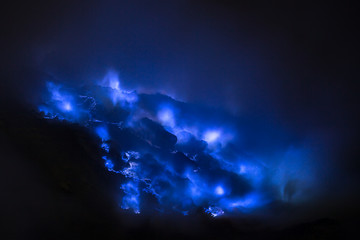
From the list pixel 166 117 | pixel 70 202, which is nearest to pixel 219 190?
pixel 166 117

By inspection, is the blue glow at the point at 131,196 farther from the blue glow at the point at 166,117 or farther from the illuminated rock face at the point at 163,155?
the blue glow at the point at 166,117

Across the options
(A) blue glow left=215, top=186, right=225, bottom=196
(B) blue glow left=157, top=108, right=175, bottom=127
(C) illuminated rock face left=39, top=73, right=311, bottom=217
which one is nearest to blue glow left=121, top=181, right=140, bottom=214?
(C) illuminated rock face left=39, top=73, right=311, bottom=217

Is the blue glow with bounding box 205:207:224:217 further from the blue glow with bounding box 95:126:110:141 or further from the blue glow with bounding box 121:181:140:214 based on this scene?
the blue glow with bounding box 95:126:110:141

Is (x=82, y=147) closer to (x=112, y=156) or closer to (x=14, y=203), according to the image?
(x=112, y=156)

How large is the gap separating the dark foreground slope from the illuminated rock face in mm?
2418

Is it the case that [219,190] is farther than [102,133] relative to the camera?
No

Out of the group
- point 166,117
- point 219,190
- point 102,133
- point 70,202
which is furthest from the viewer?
point 166,117

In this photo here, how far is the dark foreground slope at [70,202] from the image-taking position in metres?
20.3

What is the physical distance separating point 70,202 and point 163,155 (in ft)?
61.7

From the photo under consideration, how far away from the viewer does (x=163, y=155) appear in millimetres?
40750

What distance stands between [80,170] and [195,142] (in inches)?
816

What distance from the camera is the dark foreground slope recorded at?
2030cm

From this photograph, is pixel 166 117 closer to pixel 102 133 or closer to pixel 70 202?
Result: pixel 102 133

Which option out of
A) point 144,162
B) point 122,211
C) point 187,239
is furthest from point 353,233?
point 144,162
